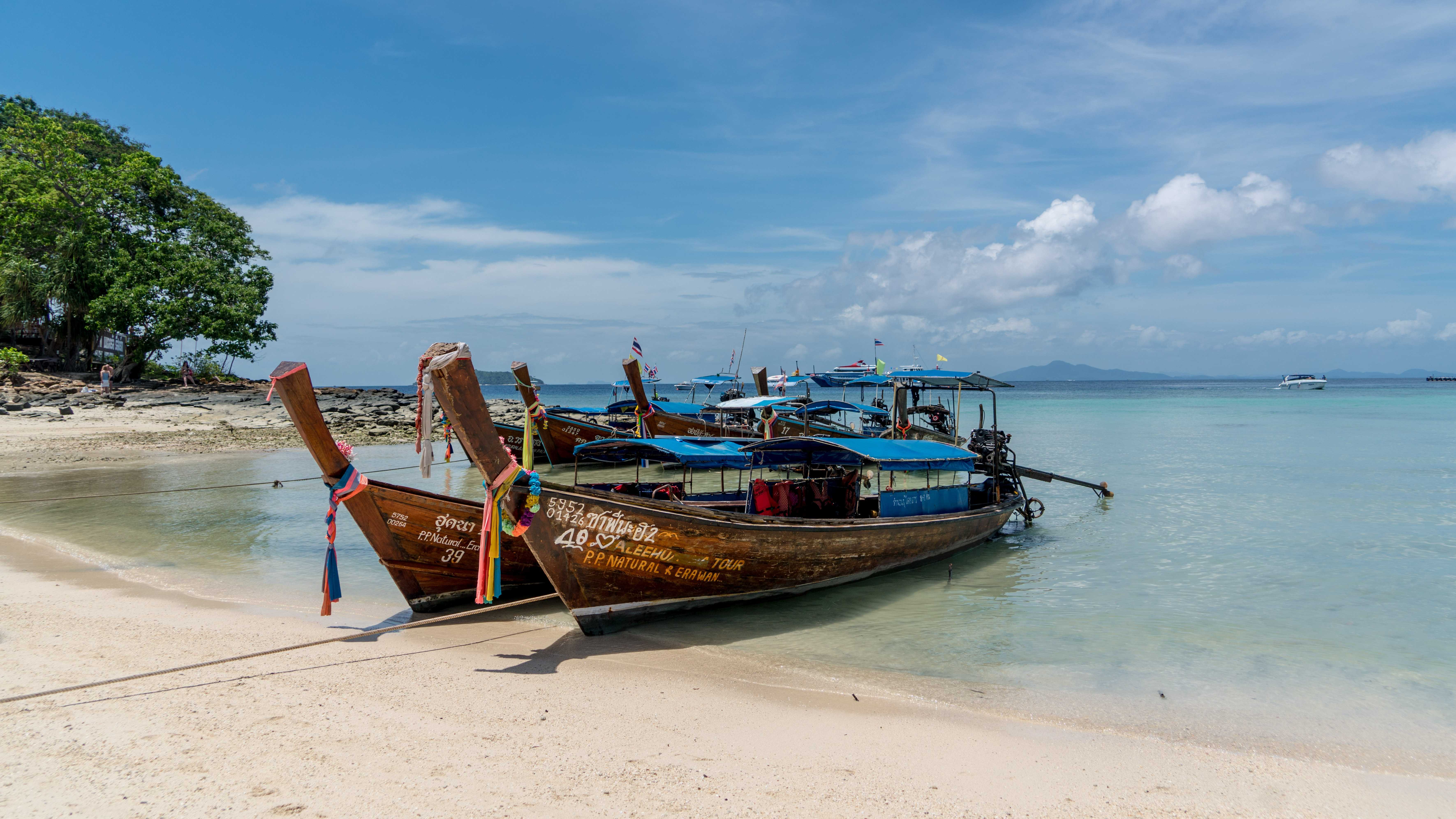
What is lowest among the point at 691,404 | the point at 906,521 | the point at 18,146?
the point at 906,521

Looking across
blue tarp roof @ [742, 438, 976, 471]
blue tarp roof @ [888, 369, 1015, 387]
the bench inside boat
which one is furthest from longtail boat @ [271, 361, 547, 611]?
blue tarp roof @ [888, 369, 1015, 387]

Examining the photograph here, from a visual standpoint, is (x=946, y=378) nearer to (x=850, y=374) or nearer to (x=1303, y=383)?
(x=850, y=374)

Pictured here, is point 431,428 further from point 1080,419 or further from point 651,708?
point 1080,419

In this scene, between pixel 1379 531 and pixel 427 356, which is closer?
pixel 427 356

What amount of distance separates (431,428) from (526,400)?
30.8 feet

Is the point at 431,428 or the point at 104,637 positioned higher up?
the point at 431,428

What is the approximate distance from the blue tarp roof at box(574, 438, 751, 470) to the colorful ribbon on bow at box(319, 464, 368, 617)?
101 inches

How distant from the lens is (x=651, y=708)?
6074 millimetres

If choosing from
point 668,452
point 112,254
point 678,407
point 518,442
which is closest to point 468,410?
point 668,452

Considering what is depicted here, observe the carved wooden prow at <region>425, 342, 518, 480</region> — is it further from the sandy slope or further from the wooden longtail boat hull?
the wooden longtail boat hull

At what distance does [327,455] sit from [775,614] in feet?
17.6

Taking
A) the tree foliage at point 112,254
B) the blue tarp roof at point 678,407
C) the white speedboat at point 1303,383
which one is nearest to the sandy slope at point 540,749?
the blue tarp roof at point 678,407

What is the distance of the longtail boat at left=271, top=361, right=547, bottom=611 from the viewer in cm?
771

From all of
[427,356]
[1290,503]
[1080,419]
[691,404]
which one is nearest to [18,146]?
[691,404]
